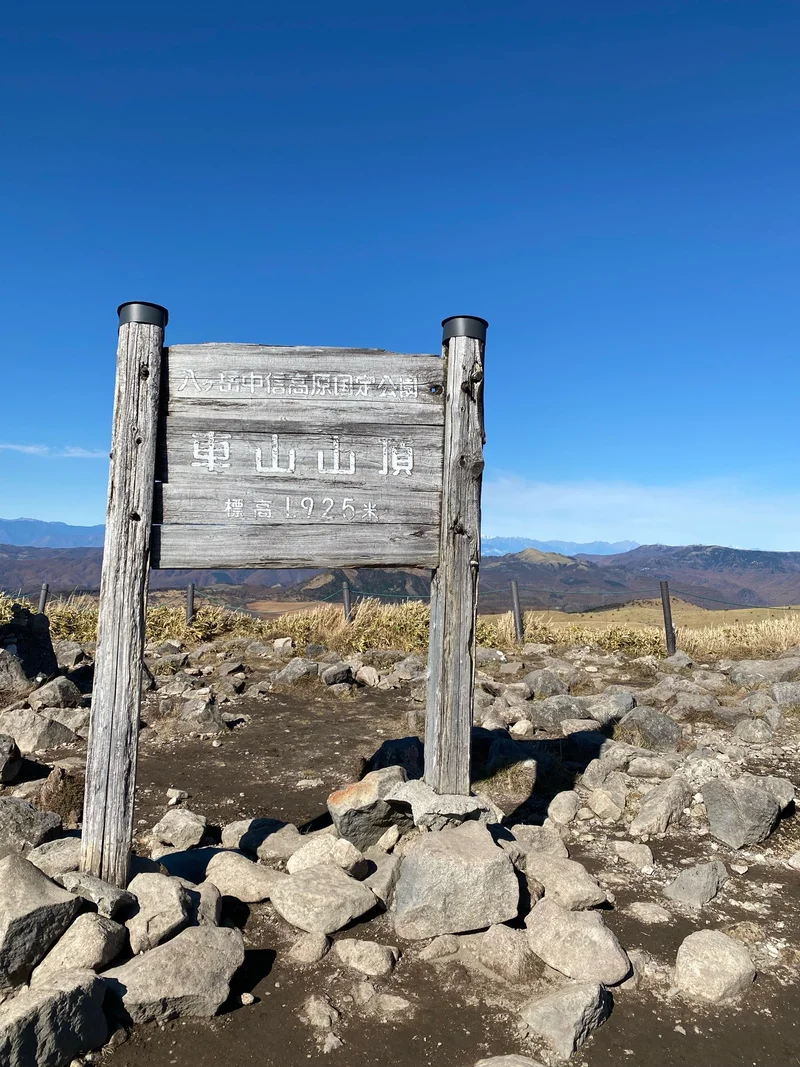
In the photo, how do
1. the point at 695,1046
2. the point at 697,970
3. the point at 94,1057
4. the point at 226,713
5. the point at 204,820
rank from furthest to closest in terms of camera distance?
1. the point at 226,713
2. the point at 204,820
3. the point at 697,970
4. the point at 695,1046
5. the point at 94,1057

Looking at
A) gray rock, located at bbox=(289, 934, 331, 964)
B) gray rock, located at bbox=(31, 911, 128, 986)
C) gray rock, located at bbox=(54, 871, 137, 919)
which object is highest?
gray rock, located at bbox=(54, 871, 137, 919)

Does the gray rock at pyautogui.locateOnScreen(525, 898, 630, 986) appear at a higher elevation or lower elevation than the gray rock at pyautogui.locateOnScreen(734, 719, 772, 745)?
lower

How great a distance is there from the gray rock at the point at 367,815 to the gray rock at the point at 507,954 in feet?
4.21

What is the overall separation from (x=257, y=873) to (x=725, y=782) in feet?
11.9

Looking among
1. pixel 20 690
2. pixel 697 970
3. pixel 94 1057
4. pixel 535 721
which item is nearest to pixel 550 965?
pixel 697 970

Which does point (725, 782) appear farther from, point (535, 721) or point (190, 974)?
point (190, 974)

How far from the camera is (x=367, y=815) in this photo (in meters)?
5.15

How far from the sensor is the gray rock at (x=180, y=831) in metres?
5.39

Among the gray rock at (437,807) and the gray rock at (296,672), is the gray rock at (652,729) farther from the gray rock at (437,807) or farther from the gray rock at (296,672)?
the gray rock at (296,672)

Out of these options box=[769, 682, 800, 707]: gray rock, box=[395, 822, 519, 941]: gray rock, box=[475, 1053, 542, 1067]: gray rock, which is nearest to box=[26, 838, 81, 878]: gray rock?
box=[395, 822, 519, 941]: gray rock

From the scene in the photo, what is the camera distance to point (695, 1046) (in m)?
3.30

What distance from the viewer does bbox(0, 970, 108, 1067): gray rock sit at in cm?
280

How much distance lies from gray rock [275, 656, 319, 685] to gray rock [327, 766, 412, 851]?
248 inches

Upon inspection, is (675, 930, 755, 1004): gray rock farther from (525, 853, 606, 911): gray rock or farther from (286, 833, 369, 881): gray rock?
(286, 833, 369, 881): gray rock
